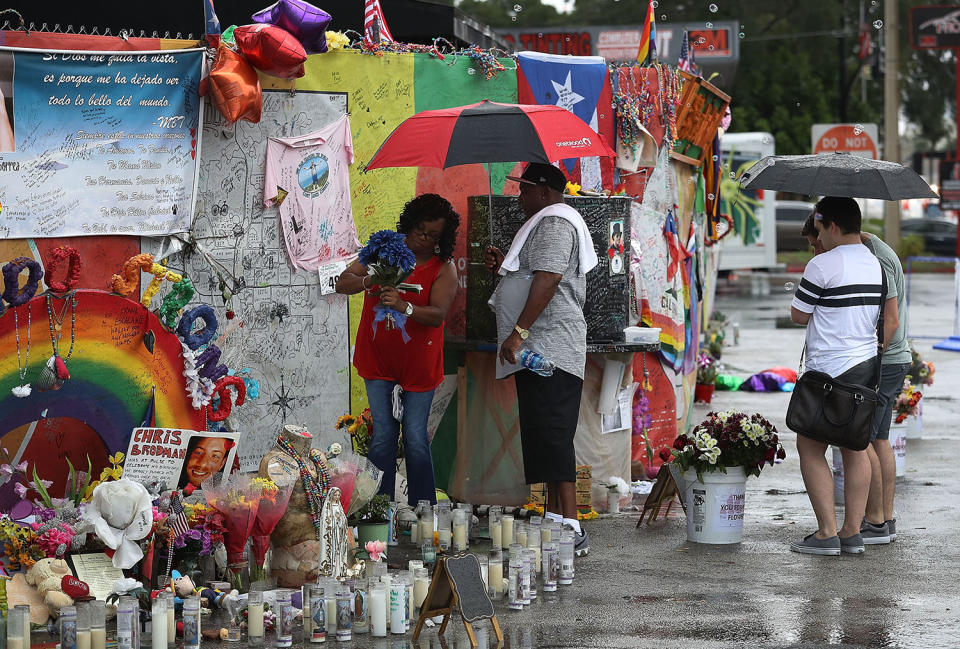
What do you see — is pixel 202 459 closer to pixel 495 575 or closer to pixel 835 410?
pixel 495 575

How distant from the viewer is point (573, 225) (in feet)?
23.4

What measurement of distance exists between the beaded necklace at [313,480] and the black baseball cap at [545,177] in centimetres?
196

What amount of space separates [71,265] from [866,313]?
4146 mm

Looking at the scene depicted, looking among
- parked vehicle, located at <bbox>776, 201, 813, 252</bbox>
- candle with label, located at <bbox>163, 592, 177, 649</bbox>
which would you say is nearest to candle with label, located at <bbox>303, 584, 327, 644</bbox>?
candle with label, located at <bbox>163, 592, 177, 649</bbox>

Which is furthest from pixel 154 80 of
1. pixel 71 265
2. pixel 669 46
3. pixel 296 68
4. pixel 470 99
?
pixel 669 46

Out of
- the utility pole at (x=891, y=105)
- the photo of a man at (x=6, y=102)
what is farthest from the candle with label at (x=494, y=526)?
the utility pole at (x=891, y=105)

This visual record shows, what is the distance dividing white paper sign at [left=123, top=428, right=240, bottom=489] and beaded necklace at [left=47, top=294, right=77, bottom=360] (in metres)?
0.55

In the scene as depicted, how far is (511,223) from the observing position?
26.8ft

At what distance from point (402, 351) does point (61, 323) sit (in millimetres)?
1853

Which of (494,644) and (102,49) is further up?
(102,49)

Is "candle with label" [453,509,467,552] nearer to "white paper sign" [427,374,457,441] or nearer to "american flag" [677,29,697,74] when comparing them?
"white paper sign" [427,374,457,441]

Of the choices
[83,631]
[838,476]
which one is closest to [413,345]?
[83,631]

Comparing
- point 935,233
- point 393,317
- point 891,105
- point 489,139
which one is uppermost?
point 891,105

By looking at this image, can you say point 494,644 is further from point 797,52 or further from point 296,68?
point 797,52
